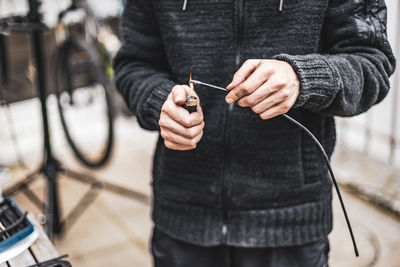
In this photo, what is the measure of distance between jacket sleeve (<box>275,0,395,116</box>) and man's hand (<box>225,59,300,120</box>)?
48 mm

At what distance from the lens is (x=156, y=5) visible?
3.99 feet

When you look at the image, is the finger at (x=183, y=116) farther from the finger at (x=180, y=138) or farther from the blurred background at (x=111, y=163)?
the blurred background at (x=111, y=163)

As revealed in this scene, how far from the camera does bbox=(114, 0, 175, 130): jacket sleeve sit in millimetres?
1234

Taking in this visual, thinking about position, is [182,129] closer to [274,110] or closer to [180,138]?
[180,138]

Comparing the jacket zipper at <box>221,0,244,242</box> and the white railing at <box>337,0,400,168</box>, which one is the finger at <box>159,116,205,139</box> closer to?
the jacket zipper at <box>221,0,244,242</box>

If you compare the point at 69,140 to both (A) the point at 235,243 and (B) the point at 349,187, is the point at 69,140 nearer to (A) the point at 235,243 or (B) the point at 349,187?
(B) the point at 349,187

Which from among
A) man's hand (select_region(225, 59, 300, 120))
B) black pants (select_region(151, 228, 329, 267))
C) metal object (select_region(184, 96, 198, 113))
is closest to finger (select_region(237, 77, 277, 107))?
man's hand (select_region(225, 59, 300, 120))

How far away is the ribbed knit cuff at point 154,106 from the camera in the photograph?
1.16 m

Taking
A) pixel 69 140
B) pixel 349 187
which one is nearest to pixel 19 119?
pixel 69 140

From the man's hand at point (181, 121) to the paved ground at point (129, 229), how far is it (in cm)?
174

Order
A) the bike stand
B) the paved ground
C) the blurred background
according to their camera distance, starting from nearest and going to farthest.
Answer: the bike stand
the paved ground
the blurred background

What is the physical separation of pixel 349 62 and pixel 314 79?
14 centimetres

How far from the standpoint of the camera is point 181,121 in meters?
0.97

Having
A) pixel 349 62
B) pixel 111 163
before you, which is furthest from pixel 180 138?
pixel 111 163
